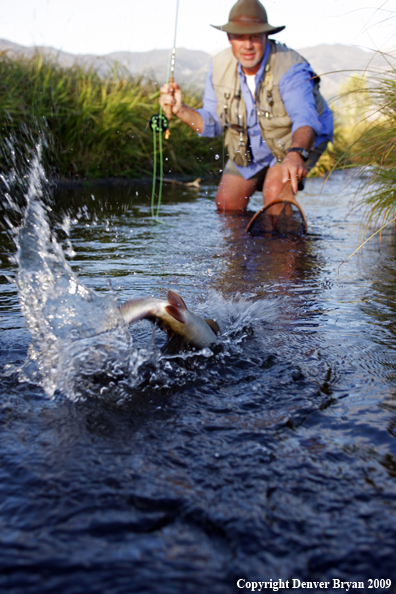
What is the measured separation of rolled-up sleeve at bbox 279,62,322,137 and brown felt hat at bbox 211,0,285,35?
17.4 inches

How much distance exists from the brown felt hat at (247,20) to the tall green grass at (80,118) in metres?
3.34

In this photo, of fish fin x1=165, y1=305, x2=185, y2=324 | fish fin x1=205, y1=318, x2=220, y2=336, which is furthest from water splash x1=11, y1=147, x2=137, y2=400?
fish fin x1=205, y1=318, x2=220, y2=336

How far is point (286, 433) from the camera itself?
1.59 m

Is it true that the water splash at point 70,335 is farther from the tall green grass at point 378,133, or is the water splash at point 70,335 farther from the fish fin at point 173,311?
the tall green grass at point 378,133

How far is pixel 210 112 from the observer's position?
20.0 feet

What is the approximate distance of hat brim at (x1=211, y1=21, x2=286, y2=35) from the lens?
487 cm

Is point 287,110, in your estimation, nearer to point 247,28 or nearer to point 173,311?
point 247,28

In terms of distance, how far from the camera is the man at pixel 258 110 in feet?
16.4

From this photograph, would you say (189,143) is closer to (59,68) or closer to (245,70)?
(59,68)

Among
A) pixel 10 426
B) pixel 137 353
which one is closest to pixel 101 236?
pixel 137 353

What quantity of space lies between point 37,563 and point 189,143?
10.3 m

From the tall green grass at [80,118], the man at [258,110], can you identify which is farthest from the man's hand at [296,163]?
the tall green grass at [80,118]

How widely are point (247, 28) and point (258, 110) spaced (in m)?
0.91

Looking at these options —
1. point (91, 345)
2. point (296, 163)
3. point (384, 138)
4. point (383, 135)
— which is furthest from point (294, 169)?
point (91, 345)
